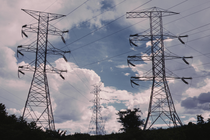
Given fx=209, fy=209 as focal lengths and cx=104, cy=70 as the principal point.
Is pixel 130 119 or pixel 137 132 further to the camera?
pixel 130 119

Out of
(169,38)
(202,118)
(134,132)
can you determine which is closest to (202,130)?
(202,118)

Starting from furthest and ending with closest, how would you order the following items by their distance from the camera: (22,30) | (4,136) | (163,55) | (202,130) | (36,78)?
(22,30), (163,55), (36,78), (4,136), (202,130)

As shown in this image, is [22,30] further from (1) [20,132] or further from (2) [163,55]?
(2) [163,55]

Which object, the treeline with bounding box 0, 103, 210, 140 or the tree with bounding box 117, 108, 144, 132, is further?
the tree with bounding box 117, 108, 144, 132

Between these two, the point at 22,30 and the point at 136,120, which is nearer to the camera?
the point at 22,30

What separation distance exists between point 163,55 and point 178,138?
16.2 metres

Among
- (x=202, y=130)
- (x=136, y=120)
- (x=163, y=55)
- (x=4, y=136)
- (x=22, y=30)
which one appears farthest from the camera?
(x=136, y=120)

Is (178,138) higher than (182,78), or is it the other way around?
(182,78)

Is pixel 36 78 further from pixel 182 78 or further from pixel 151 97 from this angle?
pixel 182 78

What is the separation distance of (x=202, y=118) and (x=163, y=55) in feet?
47.5

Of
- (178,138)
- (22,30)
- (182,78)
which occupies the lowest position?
(178,138)

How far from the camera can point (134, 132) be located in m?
20.9

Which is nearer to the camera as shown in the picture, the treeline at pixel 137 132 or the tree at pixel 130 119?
the treeline at pixel 137 132

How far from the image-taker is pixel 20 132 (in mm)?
21062
